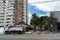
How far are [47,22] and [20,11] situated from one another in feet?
101

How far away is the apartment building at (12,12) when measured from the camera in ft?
260

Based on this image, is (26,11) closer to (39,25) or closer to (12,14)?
(12,14)

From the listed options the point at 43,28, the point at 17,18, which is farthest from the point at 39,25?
the point at 17,18

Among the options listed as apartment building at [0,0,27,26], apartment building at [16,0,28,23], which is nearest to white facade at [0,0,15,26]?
apartment building at [0,0,27,26]

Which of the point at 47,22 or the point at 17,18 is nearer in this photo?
the point at 47,22

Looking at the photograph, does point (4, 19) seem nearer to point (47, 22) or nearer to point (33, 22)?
point (33, 22)

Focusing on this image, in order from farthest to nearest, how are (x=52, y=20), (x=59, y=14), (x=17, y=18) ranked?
1. (x=17, y=18)
2. (x=59, y=14)
3. (x=52, y=20)

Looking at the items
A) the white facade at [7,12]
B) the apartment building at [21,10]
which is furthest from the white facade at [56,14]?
the white facade at [7,12]

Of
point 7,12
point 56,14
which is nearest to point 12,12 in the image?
point 7,12

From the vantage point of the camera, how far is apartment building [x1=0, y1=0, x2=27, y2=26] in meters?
79.1

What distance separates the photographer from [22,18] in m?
79.2

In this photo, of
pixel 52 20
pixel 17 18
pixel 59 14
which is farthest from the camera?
pixel 17 18

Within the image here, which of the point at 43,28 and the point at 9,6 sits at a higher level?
the point at 9,6

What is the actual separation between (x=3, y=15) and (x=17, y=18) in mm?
7119
